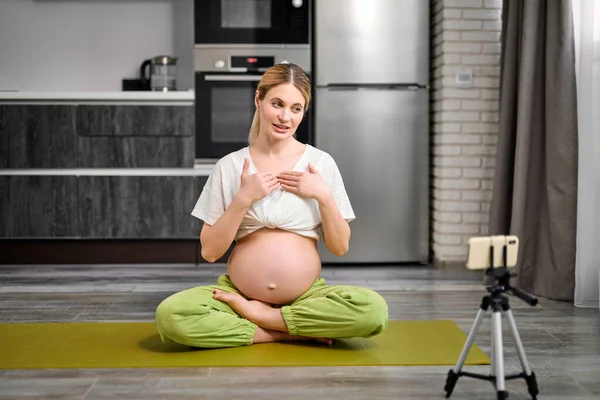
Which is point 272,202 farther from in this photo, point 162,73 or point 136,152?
point 162,73

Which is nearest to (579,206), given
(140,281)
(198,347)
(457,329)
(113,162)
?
(457,329)

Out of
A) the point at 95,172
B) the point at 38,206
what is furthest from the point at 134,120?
the point at 38,206

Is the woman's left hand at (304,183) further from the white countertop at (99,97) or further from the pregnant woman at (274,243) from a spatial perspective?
the white countertop at (99,97)

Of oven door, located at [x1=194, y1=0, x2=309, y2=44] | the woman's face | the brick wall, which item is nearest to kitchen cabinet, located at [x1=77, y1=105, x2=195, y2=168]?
oven door, located at [x1=194, y1=0, x2=309, y2=44]

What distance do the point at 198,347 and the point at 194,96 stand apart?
2.26 metres

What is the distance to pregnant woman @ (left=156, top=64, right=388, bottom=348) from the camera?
2.53 metres

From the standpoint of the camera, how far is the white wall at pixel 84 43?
5062 millimetres

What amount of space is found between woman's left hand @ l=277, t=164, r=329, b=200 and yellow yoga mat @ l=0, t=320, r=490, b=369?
50 cm

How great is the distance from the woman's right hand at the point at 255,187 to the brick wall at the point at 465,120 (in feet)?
7.29

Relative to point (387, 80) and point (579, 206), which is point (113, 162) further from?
point (579, 206)

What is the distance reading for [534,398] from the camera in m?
2.08

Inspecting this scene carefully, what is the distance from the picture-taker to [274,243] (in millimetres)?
2609

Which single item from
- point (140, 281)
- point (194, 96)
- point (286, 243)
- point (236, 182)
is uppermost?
point (194, 96)

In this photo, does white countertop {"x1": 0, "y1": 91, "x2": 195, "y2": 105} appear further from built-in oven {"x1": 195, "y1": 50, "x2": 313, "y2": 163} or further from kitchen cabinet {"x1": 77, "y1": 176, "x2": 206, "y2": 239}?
kitchen cabinet {"x1": 77, "y1": 176, "x2": 206, "y2": 239}
